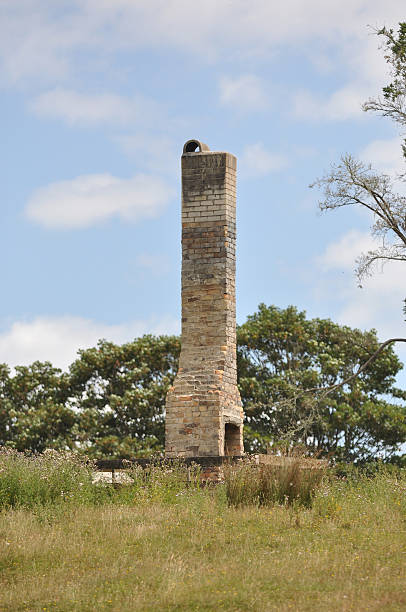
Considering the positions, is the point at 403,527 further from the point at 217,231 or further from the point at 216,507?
the point at 217,231

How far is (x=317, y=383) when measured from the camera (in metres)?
25.6

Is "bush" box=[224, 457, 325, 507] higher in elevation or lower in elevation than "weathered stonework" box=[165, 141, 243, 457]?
lower

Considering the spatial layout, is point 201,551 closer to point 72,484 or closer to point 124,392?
point 72,484

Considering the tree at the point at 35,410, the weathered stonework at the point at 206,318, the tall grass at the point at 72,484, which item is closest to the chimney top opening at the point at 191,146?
the weathered stonework at the point at 206,318

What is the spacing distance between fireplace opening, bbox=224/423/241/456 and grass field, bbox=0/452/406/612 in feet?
12.9

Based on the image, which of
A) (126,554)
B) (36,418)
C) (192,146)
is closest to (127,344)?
(36,418)

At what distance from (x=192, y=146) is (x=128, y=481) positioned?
7.39 metres

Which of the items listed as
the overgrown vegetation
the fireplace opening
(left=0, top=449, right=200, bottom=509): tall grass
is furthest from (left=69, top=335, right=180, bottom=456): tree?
(left=0, top=449, right=200, bottom=509): tall grass

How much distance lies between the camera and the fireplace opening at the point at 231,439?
663 inches

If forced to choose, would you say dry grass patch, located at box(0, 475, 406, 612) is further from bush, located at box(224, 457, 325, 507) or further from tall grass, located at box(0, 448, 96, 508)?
tall grass, located at box(0, 448, 96, 508)

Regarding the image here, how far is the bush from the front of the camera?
1206cm

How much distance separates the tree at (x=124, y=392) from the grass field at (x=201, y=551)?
481 inches

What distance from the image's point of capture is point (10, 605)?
337 inches

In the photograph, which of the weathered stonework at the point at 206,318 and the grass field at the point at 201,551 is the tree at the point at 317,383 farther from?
the grass field at the point at 201,551
